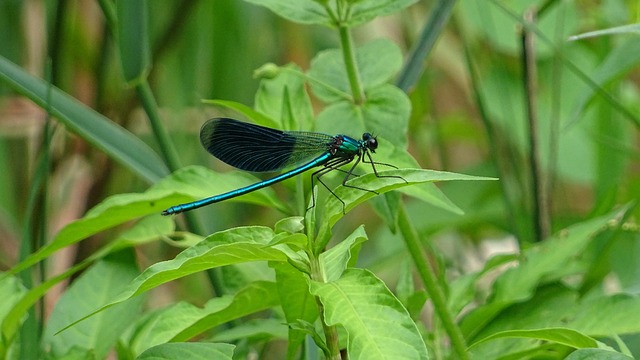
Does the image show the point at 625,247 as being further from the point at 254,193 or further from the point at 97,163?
the point at 97,163

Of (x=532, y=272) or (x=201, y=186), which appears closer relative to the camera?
(x=201, y=186)

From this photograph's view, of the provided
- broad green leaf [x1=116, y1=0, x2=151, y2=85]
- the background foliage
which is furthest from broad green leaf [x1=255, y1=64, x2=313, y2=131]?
broad green leaf [x1=116, y1=0, x2=151, y2=85]

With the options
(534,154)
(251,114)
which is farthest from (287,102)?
(534,154)

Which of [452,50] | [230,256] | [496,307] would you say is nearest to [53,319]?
[230,256]

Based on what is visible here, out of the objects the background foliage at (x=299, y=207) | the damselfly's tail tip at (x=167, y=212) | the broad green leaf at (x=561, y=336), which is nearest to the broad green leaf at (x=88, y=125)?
the background foliage at (x=299, y=207)

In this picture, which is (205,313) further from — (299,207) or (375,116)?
(375,116)

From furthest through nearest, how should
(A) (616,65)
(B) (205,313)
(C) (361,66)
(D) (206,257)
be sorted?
(A) (616,65), (C) (361,66), (B) (205,313), (D) (206,257)
